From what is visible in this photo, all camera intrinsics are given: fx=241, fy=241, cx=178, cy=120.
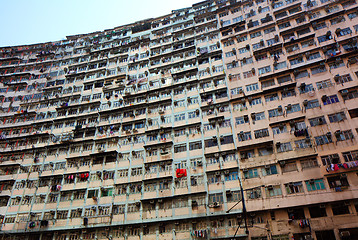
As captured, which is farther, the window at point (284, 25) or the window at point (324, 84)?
the window at point (284, 25)

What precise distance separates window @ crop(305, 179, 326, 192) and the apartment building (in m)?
0.13

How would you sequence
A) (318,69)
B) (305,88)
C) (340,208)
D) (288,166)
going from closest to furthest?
1. (340,208)
2. (288,166)
3. (305,88)
4. (318,69)

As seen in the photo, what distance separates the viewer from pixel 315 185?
26.1 metres

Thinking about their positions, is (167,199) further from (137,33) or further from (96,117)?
(137,33)

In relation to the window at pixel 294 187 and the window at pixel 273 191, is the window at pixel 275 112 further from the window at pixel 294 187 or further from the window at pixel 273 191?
the window at pixel 273 191

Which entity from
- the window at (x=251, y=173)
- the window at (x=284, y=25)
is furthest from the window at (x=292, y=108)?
the window at (x=284, y=25)

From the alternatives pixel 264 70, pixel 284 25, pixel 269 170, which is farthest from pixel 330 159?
pixel 284 25

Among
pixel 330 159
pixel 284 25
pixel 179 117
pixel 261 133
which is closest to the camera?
pixel 330 159

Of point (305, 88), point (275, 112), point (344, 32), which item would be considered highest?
point (344, 32)

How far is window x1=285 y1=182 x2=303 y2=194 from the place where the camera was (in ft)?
87.0

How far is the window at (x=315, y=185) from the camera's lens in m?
25.9

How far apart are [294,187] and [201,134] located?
12991 mm

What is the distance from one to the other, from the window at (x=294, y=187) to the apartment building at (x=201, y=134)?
0.46 ft

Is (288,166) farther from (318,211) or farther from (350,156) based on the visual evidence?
(350,156)
